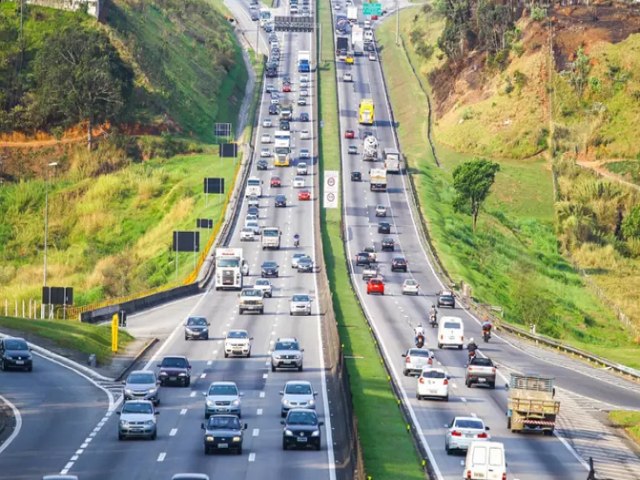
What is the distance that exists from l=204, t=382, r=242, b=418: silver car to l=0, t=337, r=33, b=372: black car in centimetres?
1429

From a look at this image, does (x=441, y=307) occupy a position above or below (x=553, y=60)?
below

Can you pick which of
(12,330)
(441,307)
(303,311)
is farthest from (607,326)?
(12,330)

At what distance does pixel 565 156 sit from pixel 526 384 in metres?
118

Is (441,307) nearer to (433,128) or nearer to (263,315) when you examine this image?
→ (263,315)

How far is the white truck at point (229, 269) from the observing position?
108m

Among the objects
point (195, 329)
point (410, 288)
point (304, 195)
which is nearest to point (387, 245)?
point (410, 288)

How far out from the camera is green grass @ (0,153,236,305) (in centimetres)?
12400

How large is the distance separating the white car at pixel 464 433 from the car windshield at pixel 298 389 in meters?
8.11

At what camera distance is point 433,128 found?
193 m

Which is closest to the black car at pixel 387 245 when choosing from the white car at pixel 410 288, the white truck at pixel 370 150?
the white car at pixel 410 288

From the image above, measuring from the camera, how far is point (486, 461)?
46312mm

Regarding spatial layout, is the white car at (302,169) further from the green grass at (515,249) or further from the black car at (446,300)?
the black car at (446,300)

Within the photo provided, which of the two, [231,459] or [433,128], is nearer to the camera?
[231,459]

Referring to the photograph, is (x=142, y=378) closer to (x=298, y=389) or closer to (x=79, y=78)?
(x=298, y=389)
